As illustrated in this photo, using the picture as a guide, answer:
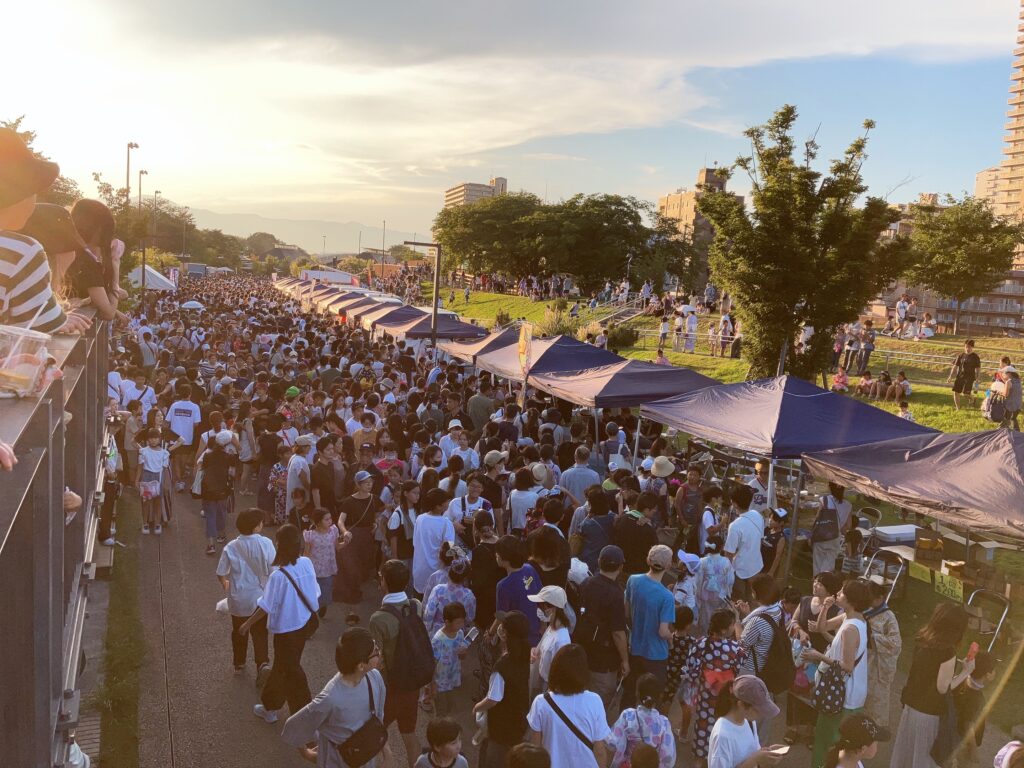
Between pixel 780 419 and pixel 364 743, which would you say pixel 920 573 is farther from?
pixel 364 743

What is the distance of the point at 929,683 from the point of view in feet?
16.8

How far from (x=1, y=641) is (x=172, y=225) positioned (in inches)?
4742

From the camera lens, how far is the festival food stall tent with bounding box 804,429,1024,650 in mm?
6820

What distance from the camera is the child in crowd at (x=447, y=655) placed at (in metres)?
5.64

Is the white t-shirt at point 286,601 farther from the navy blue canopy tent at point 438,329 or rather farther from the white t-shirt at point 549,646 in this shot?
the navy blue canopy tent at point 438,329

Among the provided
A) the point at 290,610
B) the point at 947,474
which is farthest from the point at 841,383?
the point at 290,610

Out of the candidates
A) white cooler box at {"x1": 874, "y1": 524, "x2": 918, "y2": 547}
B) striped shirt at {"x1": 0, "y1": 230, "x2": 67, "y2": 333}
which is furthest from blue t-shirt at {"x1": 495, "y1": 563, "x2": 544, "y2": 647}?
white cooler box at {"x1": 874, "y1": 524, "x2": 918, "y2": 547}

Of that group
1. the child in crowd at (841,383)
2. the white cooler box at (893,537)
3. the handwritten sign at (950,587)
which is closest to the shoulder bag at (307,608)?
the handwritten sign at (950,587)

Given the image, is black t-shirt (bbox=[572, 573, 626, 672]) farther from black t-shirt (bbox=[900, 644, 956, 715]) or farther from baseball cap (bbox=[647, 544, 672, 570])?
black t-shirt (bbox=[900, 644, 956, 715])

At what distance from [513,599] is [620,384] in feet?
23.0

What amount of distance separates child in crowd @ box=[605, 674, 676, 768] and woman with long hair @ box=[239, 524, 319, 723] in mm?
2645

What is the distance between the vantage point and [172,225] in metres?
109

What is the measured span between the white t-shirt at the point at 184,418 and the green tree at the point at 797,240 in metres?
12.4

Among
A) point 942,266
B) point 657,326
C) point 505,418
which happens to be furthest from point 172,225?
point 505,418
